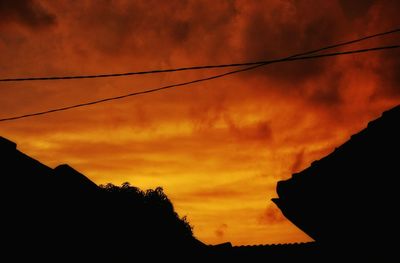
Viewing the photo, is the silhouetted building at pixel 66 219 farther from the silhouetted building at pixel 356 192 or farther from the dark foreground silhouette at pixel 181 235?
the silhouetted building at pixel 356 192

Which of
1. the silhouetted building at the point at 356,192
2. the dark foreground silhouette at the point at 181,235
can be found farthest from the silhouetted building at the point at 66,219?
the silhouetted building at the point at 356,192

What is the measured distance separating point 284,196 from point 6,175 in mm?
6358

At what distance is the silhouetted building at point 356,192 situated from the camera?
4223 mm

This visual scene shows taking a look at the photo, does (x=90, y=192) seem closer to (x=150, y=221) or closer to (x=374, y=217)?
(x=150, y=221)

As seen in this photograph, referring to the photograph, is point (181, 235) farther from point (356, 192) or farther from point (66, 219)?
point (356, 192)

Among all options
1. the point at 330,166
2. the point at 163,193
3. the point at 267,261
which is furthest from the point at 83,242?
the point at 163,193

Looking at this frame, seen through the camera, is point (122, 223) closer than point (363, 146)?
No

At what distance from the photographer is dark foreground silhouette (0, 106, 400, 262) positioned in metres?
4.36

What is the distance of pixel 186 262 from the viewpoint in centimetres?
1400

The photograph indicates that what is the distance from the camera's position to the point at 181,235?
561 inches

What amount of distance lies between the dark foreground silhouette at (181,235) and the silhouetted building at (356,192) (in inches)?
0.4

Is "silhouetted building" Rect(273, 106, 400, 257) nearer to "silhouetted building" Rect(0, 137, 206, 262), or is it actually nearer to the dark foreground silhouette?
→ the dark foreground silhouette

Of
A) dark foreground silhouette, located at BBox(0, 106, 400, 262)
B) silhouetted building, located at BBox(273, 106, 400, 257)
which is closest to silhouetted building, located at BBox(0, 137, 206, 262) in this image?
dark foreground silhouette, located at BBox(0, 106, 400, 262)

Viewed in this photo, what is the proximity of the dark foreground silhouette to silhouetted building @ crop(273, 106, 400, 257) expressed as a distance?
11 mm
